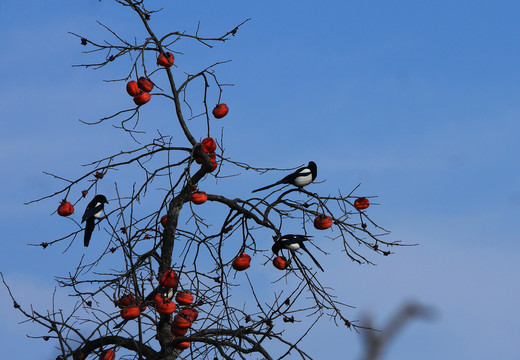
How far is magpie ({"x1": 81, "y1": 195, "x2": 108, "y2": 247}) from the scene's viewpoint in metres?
5.61

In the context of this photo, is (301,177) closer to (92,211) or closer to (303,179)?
(303,179)

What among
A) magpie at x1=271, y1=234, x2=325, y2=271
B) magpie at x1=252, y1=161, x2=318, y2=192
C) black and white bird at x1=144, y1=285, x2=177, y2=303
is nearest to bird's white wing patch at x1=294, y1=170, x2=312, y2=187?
magpie at x1=252, y1=161, x2=318, y2=192

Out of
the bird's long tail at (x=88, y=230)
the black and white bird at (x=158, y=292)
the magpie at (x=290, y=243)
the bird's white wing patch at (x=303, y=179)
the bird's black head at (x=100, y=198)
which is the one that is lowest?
the magpie at (x=290, y=243)

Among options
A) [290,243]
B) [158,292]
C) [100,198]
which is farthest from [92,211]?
[290,243]

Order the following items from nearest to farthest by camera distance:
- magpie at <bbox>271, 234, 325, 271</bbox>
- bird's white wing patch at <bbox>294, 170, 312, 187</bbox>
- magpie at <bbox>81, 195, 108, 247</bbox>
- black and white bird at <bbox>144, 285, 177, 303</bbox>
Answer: black and white bird at <bbox>144, 285, 177, 303</bbox>, magpie at <bbox>271, 234, 325, 271</bbox>, magpie at <bbox>81, 195, 108, 247</bbox>, bird's white wing patch at <bbox>294, 170, 312, 187</bbox>

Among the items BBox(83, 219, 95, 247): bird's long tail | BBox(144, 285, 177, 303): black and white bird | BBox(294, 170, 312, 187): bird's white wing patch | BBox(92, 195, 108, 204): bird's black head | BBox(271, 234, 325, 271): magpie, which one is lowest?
BBox(271, 234, 325, 271): magpie

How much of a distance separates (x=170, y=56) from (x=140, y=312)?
7.29 feet

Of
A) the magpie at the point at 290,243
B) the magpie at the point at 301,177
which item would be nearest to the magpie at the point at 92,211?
the magpie at the point at 301,177

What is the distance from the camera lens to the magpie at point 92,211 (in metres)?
5.61

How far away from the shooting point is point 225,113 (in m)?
5.31

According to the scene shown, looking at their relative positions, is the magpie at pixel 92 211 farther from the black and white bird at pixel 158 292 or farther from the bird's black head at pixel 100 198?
the black and white bird at pixel 158 292

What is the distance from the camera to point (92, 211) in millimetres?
5617

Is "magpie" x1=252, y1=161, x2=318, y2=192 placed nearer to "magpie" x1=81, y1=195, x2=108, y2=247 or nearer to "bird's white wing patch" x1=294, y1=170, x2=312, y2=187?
"bird's white wing patch" x1=294, y1=170, x2=312, y2=187

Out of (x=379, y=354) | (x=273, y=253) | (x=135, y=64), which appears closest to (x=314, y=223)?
(x=273, y=253)
